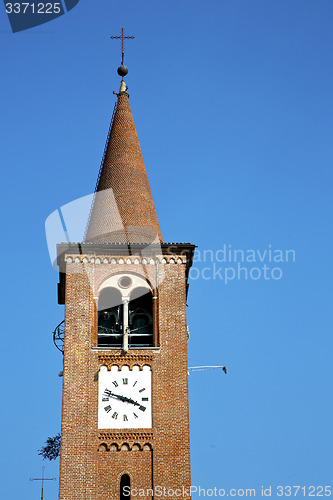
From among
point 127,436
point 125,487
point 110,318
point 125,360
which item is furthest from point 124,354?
point 125,487

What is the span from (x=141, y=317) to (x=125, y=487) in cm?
474

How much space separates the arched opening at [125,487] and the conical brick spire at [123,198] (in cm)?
659

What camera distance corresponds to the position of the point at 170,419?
24000mm

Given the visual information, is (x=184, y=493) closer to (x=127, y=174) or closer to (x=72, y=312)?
(x=72, y=312)

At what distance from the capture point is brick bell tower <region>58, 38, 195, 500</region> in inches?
918

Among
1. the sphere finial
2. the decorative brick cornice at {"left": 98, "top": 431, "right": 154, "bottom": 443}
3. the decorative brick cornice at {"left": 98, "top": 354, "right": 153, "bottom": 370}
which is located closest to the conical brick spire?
the sphere finial

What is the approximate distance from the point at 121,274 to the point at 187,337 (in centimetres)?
244

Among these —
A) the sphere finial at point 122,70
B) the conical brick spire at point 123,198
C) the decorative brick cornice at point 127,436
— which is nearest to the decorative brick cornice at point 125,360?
the decorative brick cornice at point 127,436

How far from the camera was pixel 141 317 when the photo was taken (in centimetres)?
2586

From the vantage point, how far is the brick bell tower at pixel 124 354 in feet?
76.5

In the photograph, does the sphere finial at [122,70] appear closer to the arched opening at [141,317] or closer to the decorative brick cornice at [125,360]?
the arched opening at [141,317]

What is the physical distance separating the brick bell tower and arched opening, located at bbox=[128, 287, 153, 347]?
3cm

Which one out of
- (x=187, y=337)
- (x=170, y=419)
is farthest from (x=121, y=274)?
(x=170, y=419)

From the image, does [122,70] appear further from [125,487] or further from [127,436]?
[125,487]
